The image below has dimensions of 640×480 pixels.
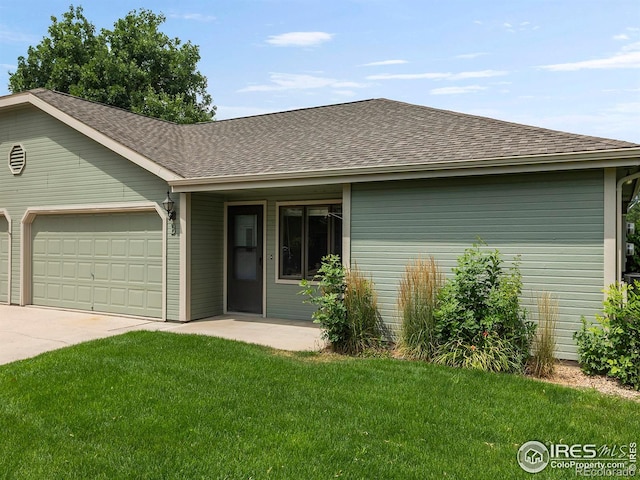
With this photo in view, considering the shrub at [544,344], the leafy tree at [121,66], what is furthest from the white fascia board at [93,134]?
the leafy tree at [121,66]

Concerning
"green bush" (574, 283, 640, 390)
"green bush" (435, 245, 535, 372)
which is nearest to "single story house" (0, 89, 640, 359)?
"green bush" (574, 283, 640, 390)

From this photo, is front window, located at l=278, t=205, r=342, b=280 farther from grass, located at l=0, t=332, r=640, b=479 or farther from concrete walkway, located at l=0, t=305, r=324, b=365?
grass, located at l=0, t=332, r=640, b=479

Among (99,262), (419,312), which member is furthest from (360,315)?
(99,262)

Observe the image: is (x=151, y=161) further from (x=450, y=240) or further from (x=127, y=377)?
(x=450, y=240)

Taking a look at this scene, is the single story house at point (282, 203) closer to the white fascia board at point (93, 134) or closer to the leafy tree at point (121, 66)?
the white fascia board at point (93, 134)

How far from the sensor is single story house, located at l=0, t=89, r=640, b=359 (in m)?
6.16

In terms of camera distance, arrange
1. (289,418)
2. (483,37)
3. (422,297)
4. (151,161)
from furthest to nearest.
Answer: (483,37) < (151,161) < (422,297) < (289,418)

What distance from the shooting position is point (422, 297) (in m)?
6.24

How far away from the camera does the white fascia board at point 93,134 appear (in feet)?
29.0

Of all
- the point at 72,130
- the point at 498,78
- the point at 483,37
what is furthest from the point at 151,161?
the point at 498,78

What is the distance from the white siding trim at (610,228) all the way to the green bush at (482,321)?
1043 millimetres

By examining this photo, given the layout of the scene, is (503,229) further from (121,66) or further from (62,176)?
(121,66)

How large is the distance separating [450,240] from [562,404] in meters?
2.94

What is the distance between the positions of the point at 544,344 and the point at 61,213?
32.4 feet
